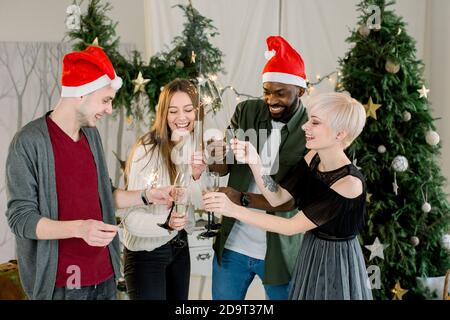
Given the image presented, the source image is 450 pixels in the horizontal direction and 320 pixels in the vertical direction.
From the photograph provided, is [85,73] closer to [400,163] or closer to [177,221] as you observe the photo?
[177,221]

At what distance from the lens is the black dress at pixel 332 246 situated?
153 cm

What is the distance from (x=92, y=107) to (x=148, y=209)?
1.64 feet

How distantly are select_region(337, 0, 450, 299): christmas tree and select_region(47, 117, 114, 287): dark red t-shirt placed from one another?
130 cm

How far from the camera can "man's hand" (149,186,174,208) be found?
1.78 meters

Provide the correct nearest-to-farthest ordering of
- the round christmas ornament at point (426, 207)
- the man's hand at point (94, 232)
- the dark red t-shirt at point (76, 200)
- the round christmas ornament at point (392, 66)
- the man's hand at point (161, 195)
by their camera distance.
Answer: the man's hand at point (94, 232)
the dark red t-shirt at point (76, 200)
the man's hand at point (161, 195)
the round christmas ornament at point (392, 66)
the round christmas ornament at point (426, 207)

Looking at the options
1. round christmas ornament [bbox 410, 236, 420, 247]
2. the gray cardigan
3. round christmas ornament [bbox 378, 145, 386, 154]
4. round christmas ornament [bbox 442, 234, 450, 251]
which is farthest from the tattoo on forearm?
round christmas ornament [bbox 442, 234, 450, 251]

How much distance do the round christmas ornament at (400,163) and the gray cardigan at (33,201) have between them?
5.25 ft

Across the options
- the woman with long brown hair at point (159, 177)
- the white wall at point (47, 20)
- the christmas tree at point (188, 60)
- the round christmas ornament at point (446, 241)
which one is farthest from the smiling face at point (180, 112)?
the white wall at point (47, 20)

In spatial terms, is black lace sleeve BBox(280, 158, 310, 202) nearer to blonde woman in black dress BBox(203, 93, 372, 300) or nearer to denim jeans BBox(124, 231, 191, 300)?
blonde woman in black dress BBox(203, 93, 372, 300)

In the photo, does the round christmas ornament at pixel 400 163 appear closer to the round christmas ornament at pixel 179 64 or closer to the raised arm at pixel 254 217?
the raised arm at pixel 254 217

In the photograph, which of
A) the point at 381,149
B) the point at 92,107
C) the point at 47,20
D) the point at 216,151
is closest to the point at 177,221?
the point at 216,151

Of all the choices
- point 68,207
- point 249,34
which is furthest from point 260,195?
point 249,34

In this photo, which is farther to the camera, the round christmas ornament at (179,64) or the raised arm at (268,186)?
the round christmas ornament at (179,64)

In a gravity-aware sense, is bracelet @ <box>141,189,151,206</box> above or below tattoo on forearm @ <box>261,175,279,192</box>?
below
